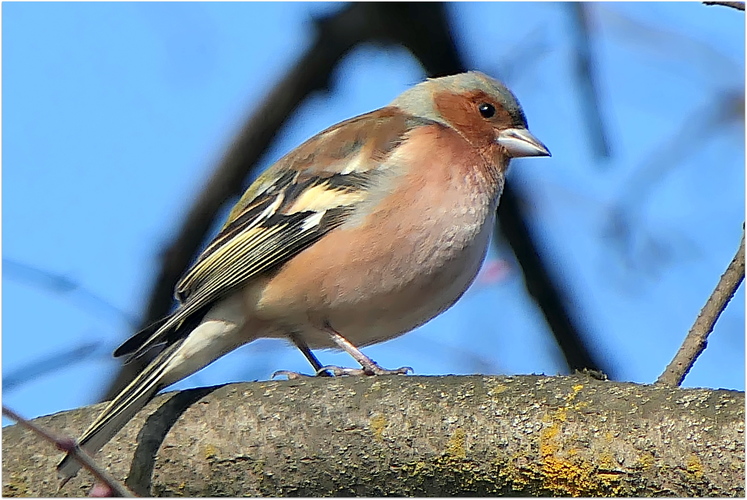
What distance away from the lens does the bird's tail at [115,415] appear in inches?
127

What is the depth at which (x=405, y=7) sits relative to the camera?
5410mm

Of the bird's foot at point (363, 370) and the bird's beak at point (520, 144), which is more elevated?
the bird's beak at point (520, 144)

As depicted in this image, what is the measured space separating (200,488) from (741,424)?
165 centimetres

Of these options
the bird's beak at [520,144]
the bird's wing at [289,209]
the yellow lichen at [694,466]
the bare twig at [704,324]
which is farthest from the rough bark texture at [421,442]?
the bird's beak at [520,144]

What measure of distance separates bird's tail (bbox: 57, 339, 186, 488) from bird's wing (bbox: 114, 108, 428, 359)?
225 millimetres

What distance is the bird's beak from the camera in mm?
5242

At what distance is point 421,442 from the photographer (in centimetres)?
306

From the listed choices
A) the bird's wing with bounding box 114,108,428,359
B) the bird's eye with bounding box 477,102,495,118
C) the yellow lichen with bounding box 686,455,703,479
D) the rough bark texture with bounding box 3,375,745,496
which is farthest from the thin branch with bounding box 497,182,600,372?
the yellow lichen with bounding box 686,455,703,479

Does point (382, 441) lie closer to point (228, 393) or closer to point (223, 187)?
point (228, 393)

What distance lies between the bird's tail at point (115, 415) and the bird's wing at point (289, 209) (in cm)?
22

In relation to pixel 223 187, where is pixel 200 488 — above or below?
below

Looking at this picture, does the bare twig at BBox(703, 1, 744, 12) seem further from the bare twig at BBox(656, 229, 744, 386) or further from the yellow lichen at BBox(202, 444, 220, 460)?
Result: the yellow lichen at BBox(202, 444, 220, 460)

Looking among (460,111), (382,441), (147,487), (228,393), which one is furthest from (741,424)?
(460,111)

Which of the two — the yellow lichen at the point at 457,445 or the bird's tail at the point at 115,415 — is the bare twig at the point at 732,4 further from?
the bird's tail at the point at 115,415
